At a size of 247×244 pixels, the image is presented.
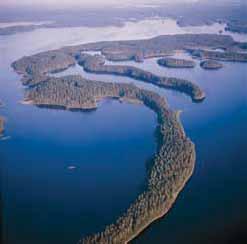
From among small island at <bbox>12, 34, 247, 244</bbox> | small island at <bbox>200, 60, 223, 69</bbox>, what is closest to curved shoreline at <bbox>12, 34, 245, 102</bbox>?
small island at <bbox>12, 34, 247, 244</bbox>

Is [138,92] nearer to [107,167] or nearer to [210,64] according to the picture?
[210,64]

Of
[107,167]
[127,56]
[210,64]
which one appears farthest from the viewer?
[127,56]

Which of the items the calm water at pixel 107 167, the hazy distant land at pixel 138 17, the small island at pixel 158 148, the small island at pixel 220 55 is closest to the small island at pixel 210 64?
the small island at pixel 220 55

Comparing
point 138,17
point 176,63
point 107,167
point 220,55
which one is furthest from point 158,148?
point 138,17

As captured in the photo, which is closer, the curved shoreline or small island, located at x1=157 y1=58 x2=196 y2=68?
the curved shoreline

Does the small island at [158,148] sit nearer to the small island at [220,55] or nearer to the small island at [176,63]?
the small island at [176,63]

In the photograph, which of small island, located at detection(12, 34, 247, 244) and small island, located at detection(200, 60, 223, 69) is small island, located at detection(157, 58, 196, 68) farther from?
small island, located at detection(12, 34, 247, 244)

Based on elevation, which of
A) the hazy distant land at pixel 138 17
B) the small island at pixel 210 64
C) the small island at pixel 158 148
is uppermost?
the hazy distant land at pixel 138 17
